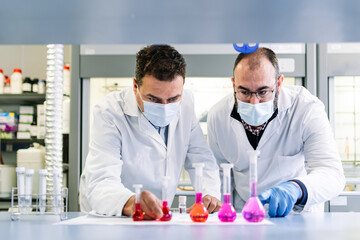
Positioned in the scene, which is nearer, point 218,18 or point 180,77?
point 218,18

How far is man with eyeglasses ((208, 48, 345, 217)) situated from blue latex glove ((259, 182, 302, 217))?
0.12 m

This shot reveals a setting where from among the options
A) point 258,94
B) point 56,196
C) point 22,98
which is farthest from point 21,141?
point 258,94

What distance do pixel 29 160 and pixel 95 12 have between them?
3.11m

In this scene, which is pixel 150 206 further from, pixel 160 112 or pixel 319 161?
pixel 319 161

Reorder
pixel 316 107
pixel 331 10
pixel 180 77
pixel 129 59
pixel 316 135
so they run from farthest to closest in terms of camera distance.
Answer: pixel 129 59 < pixel 316 107 < pixel 316 135 < pixel 180 77 < pixel 331 10

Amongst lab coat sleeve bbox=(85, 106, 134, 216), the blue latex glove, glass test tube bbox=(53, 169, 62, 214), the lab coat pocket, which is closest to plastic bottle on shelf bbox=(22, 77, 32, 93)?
Answer: lab coat sleeve bbox=(85, 106, 134, 216)

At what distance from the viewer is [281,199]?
4.72 ft

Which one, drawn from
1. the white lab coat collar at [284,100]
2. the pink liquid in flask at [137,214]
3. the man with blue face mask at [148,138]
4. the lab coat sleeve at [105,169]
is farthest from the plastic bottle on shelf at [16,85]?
the pink liquid in flask at [137,214]

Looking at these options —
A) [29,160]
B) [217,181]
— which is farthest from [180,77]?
[29,160]

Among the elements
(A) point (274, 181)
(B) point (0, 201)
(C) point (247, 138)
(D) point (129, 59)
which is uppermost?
(D) point (129, 59)

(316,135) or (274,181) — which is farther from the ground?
(316,135)

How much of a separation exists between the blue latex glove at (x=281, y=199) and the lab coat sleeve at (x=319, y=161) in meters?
0.13

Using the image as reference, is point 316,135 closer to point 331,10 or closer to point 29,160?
point 331,10

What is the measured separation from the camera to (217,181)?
193cm
